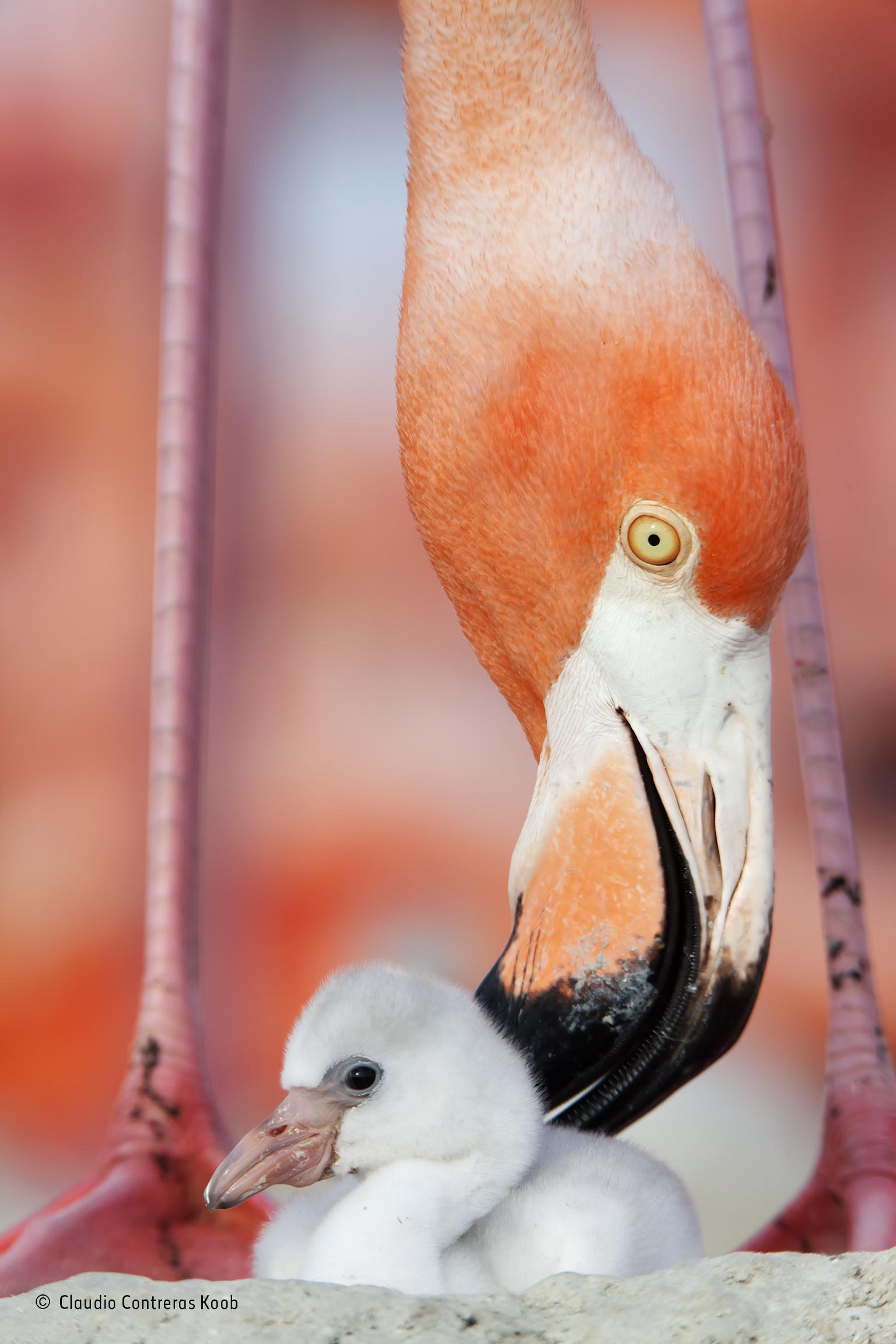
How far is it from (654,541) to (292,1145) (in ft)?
1.76

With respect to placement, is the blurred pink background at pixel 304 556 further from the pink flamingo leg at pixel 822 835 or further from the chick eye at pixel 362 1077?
the chick eye at pixel 362 1077

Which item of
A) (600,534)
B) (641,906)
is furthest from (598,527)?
(641,906)

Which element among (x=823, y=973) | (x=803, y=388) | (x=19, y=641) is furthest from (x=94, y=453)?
(x=823, y=973)

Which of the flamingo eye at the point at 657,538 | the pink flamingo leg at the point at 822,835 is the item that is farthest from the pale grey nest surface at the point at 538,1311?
the pink flamingo leg at the point at 822,835

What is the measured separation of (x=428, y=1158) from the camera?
3.16 feet

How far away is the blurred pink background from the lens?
1707mm

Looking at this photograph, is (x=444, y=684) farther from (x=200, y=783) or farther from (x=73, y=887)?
(x=73, y=887)

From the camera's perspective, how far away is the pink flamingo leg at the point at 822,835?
4.77 ft

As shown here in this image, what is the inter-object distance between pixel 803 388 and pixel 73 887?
107 cm

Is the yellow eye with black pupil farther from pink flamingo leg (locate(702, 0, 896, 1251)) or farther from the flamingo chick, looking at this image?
pink flamingo leg (locate(702, 0, 896, 1251))

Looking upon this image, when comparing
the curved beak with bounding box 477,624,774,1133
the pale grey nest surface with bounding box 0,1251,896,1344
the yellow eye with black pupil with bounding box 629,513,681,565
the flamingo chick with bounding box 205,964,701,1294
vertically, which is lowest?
the pale grey nest surface with bounding box 0,1251,896,1344

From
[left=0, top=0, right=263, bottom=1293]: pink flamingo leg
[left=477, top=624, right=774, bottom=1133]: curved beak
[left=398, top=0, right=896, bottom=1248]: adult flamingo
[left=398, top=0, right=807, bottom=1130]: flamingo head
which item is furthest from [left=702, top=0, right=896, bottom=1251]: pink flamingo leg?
[left=0, top=0, right=263, bottom=1293]: pink flamingo leg

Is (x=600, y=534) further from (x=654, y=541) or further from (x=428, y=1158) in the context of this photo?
(x=428, y=1158)

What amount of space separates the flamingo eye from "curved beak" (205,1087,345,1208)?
483 mm
